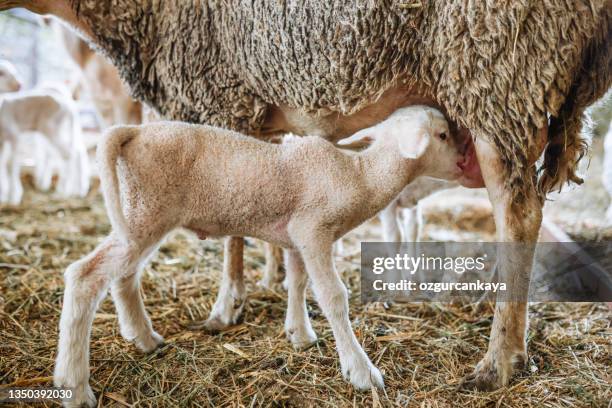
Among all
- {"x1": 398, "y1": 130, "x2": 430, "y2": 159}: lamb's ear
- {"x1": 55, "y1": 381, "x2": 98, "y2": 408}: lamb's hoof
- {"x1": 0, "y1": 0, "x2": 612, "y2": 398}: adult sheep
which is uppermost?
{"x1": 0, "y1": 0, "x2": 612, "y2": 398}: adult sheep

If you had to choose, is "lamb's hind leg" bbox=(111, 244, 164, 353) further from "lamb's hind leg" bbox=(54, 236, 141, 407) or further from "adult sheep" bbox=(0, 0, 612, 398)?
"adult sheep" bbox=(0, 0, 612, 398)

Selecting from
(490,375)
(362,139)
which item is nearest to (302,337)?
(490,375)

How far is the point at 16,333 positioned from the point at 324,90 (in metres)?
1.76

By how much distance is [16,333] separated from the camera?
95.4 inches

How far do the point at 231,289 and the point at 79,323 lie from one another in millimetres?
905

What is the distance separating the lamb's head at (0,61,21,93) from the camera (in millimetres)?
5047

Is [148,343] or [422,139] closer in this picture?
[422,139]

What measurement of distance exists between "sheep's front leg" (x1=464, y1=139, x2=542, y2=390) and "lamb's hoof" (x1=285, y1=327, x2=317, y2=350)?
67 centimetres

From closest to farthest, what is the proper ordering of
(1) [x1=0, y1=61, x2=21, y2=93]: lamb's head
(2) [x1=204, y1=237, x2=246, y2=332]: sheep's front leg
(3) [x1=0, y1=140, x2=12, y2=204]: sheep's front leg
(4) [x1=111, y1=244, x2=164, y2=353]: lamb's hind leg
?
(4) [x1=111, y1=244, x2=164, y2=353]: lamb's hind leg
(2) [x1=204, y1=237, x2=246, y2=332]: sheep's front leg
(1) [x1=0, y1=61, x2=21, y2=93]: lamb's head
(3) [x1=0, y1=140, x2=12, y2=204]: sheep's front leg

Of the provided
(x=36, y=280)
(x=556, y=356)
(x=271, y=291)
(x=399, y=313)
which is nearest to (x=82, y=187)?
(x=36, y=280)

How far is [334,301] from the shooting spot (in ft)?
6.56

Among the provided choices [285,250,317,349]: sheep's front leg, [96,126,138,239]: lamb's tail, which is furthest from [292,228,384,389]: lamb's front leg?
[96,126,138,239]: lamb's tail

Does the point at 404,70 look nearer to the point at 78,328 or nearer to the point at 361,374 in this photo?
the point at 361,374

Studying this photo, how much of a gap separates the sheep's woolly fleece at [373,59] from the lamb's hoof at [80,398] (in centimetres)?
126
